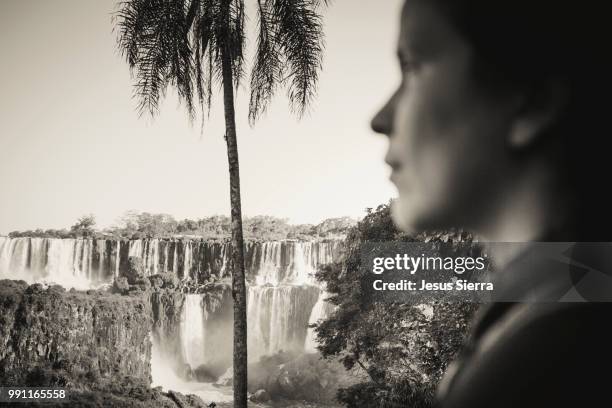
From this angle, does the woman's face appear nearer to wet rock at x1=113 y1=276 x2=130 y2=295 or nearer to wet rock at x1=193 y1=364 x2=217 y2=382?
wet rock at x1=113 y1=276 x2=130 y2=295

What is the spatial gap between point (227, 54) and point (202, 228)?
75.4 ft

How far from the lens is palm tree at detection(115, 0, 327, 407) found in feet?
21.5

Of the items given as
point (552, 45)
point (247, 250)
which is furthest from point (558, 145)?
point (247, 250)

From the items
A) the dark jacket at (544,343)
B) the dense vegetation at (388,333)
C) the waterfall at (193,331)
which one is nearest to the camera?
the dark jacket at (544,343)

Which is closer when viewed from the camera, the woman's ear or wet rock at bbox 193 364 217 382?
the woman's ear

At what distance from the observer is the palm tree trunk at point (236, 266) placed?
7.07 m

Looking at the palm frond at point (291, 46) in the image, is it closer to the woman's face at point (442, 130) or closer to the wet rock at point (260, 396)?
the woman's face at point (442, 130)

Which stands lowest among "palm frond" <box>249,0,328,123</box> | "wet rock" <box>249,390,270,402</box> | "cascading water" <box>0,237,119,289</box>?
"wet rock" <box>249,390,270,402</box>

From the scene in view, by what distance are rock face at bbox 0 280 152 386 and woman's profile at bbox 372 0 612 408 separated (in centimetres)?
1550

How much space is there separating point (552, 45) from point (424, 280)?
8458mm

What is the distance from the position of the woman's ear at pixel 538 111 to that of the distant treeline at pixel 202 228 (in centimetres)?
2482

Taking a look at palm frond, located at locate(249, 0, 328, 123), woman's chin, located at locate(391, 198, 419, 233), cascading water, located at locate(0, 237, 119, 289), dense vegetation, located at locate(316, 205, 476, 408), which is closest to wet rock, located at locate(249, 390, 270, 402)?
dense vegetation, located at locate(316, 205, 476, 408)

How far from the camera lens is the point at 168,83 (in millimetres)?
6984

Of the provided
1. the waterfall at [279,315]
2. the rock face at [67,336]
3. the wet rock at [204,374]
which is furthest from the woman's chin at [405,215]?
the wet rock at [204,374]
